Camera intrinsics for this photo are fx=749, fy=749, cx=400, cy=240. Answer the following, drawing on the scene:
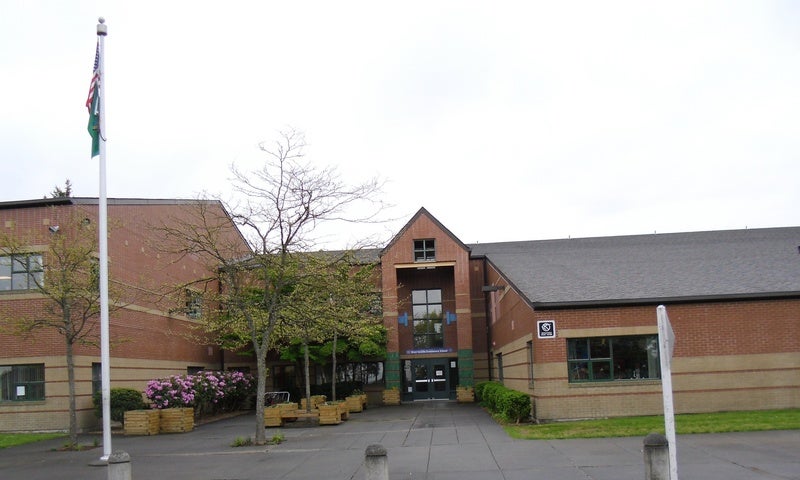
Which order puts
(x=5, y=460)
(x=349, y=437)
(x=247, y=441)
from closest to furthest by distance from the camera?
(x=5, y=460)
(x=247, y=441)
(x=349, y=437)

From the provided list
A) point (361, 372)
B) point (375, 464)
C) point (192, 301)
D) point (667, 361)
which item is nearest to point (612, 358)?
point (192, 301)

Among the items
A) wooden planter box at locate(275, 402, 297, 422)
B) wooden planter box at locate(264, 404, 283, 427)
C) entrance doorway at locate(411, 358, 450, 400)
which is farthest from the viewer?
entrance doorway at locate(411, 358, 450, 400)

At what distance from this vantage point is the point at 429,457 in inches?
619

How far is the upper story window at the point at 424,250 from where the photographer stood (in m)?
42.1

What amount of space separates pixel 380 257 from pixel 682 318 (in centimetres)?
2181

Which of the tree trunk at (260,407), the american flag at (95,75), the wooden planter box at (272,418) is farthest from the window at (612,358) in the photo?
the american flag at (95,75)

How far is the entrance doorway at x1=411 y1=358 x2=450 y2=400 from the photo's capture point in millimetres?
42312

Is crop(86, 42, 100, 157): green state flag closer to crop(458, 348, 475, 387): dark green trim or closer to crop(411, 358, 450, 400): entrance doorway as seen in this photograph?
crop(458, 348, 475, 387): dark green trim

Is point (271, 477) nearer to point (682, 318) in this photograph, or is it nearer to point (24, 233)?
point (682, 318)

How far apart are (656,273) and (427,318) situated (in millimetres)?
19621

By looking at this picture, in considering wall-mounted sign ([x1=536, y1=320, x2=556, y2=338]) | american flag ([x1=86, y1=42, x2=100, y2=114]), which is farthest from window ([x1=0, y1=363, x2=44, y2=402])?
wall-mounted sign ([x1=536, y1=320, x2=556, y2=338])

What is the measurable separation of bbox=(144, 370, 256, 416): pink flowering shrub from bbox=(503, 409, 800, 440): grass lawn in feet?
41.0

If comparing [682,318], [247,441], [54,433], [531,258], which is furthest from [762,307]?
[54,433]

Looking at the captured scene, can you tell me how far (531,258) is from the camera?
3167 centimetres
